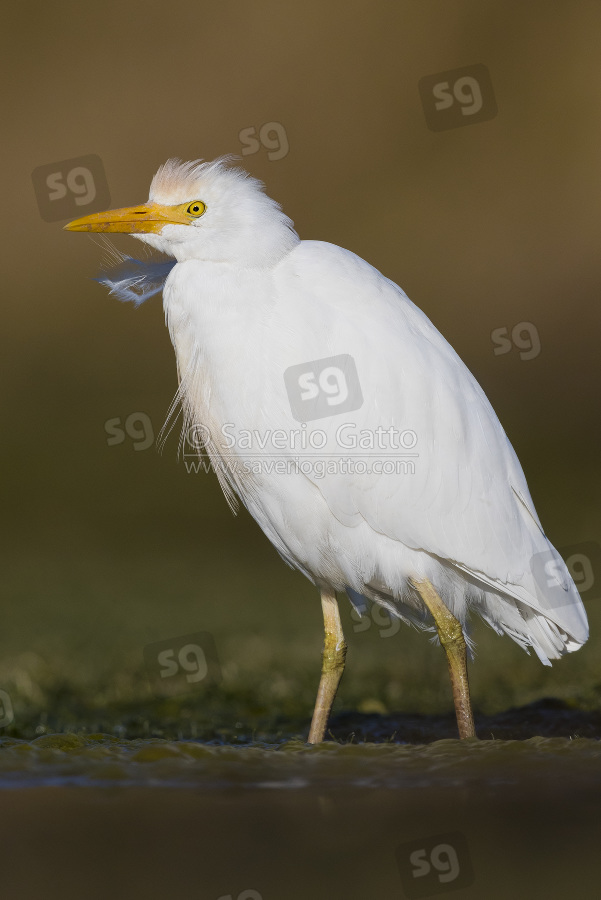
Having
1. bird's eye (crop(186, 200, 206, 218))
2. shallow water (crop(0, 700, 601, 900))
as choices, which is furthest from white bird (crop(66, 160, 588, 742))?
shallow water (crop(0, 700, 601, 900))

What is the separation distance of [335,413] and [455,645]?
92 centimetres

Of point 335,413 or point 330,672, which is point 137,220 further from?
point 330,672

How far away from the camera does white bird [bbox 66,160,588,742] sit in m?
3.62

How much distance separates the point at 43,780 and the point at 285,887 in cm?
101

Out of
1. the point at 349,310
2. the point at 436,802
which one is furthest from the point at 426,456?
the point at 436,802

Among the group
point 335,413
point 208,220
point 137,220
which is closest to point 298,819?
point 335,413

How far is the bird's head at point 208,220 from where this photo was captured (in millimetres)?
3691

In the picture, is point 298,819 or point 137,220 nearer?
point 298,819

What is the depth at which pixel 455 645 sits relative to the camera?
3.76 metres

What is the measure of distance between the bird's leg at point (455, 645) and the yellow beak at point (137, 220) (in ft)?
5.04

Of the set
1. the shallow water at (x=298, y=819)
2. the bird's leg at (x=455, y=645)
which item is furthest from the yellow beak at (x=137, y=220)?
the shallow water at (x=298, y=819)

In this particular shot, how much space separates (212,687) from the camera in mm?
5004

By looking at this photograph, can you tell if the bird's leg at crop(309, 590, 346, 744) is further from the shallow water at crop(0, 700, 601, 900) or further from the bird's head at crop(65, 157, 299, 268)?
the bird's head at crop(65, 157, 299, 268)

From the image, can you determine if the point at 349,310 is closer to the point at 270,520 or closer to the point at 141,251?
the point at 270,520
